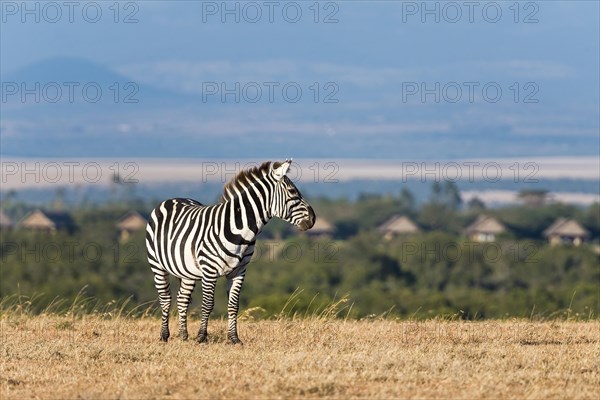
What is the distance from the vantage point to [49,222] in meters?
141

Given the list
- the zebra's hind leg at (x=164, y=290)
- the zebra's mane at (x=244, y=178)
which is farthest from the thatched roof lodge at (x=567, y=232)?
the zebra's mane at (x=244, y=178)

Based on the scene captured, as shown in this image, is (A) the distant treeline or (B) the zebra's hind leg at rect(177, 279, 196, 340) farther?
(A) the distant treeline

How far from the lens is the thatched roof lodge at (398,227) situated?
515 feet

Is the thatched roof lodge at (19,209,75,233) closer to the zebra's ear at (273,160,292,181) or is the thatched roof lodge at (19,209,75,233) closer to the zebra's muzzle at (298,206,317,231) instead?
the zebra's ear at (273,160,292,181)

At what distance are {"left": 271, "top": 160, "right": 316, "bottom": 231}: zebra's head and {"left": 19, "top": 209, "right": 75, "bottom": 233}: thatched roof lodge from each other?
117m

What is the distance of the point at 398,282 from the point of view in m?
103

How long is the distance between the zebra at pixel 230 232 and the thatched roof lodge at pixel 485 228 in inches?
5187

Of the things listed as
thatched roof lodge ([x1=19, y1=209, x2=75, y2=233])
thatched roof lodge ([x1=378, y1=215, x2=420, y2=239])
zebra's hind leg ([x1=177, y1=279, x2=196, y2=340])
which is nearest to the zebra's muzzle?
zebra's hind leg ([x1=177, y1=279, x2=196, y2=340])

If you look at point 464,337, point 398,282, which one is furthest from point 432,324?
point 398,282

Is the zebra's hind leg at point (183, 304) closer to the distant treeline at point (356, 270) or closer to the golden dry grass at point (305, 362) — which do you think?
the golden dry grass at point (305, 362)

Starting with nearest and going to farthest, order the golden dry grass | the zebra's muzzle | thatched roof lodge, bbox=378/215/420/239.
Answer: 1. the golden dry grass
2. the zebra's muzzle
3. thatched roof lodge, bbox=378/215/420/239

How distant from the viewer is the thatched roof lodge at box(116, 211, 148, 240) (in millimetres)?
132250

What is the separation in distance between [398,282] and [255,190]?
88.0 m

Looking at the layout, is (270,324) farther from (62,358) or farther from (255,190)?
(62,358)
